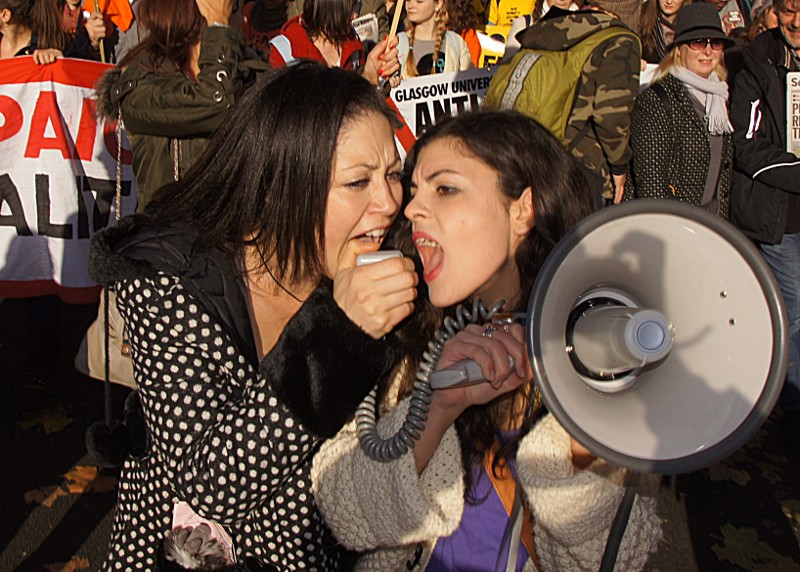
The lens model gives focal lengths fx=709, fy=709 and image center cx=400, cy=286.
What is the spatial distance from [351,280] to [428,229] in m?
0.33

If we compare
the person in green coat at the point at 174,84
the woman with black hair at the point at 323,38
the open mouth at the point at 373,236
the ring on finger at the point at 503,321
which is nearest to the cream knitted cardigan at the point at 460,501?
the ring on finger at the point at 503,321

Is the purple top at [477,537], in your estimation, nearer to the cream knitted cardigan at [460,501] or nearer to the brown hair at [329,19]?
the cream knitted cardigan at [460,501]

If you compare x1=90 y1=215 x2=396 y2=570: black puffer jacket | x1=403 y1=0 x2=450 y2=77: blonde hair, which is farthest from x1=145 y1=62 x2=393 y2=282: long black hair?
x1=403 y1=0 x2=450 y2=77: blonde hair

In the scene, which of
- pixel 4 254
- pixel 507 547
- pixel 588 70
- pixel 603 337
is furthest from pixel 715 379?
pixel 4 254

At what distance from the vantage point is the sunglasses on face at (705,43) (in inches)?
152

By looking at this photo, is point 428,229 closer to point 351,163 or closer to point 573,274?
point 351,163

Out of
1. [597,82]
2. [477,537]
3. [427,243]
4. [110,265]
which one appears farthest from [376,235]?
[597,82]

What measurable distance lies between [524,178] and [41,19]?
3.62 meters

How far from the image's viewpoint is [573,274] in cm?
129

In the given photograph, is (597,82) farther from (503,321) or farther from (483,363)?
(483,363)

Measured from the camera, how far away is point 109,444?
195 cm

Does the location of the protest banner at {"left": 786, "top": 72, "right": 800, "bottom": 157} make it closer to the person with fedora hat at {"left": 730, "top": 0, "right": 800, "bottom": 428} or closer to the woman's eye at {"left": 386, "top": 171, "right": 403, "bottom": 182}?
the person with fedora hat at {"left": 730, "top": 0, "right": 800, "bottom": 428}

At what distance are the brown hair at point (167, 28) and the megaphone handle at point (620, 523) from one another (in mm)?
2895

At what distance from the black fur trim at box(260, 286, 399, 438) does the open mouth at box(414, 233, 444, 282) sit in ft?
1.05
